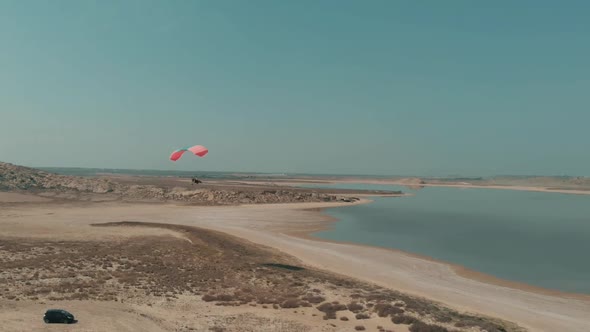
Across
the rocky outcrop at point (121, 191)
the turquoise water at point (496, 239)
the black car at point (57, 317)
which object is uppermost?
the rocky outcrop at point (121, 191)

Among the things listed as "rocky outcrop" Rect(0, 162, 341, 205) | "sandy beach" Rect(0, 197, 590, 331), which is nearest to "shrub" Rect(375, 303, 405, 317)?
"sandy beach" Rect(0, 197, 590, 331)

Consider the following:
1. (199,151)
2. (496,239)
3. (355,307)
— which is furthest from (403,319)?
(496,239)

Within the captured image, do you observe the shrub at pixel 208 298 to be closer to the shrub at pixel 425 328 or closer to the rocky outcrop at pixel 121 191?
the shrub at pixel 425 328

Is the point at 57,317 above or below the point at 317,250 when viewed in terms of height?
above

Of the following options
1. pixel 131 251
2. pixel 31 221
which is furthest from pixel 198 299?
pixel 31 221

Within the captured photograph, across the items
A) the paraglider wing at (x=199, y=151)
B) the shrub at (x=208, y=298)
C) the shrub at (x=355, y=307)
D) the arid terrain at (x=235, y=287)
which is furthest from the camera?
the paraglider wing at (x=199, y=151)

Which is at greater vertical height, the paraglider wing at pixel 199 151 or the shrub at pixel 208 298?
the paraglider wing at pixel 199 151

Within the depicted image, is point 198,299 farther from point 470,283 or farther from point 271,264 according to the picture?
point 470,283

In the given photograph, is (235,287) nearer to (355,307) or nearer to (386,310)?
(355,307)

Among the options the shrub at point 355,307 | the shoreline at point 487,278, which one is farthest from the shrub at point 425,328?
the shoreline at point 487,278
